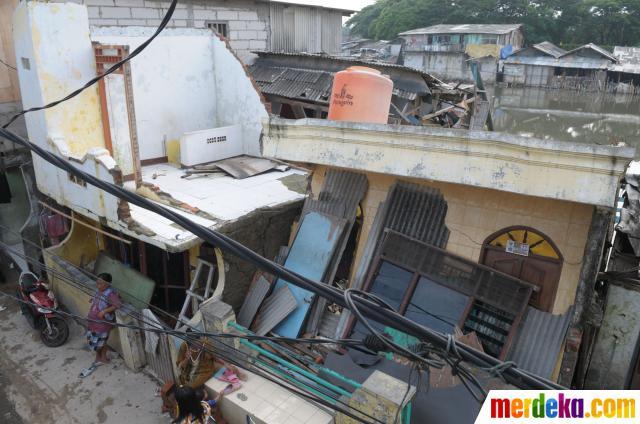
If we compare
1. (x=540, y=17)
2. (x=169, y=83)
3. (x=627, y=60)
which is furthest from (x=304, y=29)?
(x=540, y=17)

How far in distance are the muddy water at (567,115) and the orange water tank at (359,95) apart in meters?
22.0

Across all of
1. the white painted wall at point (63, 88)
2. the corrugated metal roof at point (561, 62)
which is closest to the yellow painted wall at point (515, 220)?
the white painted wall at point (63, 88)

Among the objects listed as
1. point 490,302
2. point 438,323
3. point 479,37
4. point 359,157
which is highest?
point 479,37

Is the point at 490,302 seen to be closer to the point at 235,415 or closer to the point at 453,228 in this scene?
the point at 453,228

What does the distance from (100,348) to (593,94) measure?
4444cm

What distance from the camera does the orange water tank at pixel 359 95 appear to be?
7.70m

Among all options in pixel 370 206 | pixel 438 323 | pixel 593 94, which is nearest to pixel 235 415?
pixel 438 323

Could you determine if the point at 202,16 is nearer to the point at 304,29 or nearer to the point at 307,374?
the point at 304,29

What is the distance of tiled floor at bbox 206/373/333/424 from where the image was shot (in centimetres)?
637

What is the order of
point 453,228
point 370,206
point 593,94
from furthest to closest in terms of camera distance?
point 593,94
point 370,206
point 453,228

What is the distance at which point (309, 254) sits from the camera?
8.17 m

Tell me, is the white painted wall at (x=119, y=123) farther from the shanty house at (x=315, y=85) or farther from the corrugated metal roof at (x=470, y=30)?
the corrugated metal roof at (x=470, y=30)

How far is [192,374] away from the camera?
22.6 ft

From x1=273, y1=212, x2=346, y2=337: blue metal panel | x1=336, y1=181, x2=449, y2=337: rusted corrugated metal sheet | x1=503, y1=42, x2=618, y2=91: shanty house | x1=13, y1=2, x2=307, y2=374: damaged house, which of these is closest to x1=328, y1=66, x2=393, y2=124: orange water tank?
x1=336, y1=181, x2=449, y2=337: rusted corrugated metal sheet
